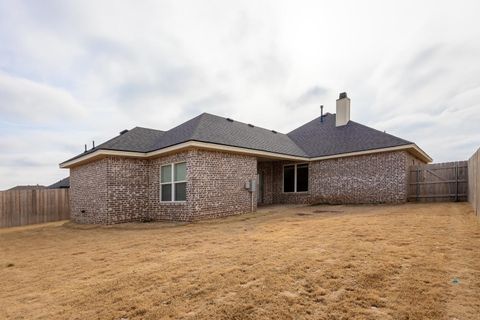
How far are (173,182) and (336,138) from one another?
1102 cm

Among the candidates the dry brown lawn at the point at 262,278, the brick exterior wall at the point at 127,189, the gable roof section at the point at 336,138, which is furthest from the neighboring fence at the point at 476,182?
the brick exterior wall at the point at 127,189

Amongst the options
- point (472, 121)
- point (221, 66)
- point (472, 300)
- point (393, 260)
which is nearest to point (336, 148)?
point (472, 121)

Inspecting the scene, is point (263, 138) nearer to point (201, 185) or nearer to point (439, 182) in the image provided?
point (201, 185)

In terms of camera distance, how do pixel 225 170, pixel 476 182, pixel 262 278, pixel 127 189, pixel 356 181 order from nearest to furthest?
1. pixel 262 278
2. pixel 476 182
3. pixel 127 189
4. pixel 225 170
5. pixel 356 181

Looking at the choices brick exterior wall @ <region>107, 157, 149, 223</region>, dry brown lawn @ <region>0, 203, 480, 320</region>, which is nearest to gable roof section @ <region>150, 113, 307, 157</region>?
brick exterior wall @ <region>107, 157, 149, 223</region>

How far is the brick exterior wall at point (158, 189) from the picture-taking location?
10555mm

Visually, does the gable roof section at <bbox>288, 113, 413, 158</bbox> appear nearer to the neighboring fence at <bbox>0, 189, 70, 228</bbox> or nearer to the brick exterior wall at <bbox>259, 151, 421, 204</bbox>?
the brick exterior wall at <bbox>259, 151, 421, 204</bbox>

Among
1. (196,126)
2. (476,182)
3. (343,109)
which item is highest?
(343,109)

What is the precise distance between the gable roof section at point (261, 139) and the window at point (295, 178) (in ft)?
3.67

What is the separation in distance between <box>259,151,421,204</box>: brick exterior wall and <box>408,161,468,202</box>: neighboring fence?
0.99 meters

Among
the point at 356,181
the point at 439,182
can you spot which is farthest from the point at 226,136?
the point at 439,182

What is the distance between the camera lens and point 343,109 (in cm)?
1722

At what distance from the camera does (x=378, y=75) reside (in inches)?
492

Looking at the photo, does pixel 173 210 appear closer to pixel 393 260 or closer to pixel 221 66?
pixel 221 66
